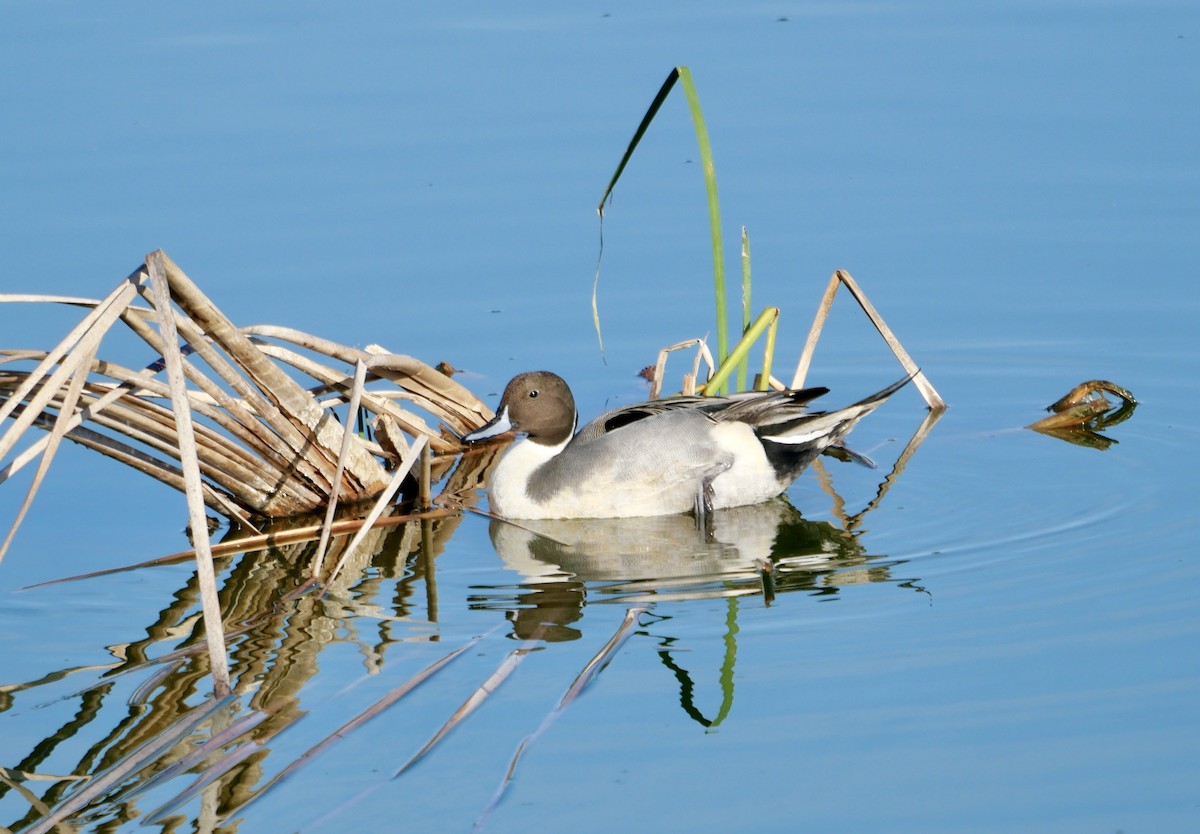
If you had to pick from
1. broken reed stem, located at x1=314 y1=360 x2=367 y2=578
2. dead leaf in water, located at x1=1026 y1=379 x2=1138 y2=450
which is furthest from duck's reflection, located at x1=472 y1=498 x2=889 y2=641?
dead leaf in water, located at x1=1026 y1=379 x2=1138 y2=450

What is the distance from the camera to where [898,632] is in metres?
6.00

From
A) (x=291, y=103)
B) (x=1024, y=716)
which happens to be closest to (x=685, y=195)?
(x=291, y=103)

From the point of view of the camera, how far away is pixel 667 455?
759cm

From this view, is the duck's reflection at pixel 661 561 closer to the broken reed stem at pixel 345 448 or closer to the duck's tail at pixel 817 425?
the duck's tail at pixel 817 425

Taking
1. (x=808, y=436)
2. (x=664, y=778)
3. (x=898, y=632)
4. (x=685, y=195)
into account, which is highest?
(x=685, y=195)

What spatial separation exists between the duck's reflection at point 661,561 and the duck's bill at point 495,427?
42 centimetres

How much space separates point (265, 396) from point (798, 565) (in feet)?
8.06

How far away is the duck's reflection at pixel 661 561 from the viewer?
651 centimetres

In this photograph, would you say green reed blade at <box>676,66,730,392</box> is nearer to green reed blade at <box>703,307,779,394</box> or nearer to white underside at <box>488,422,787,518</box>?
green reed blade at <box>703,307,779,394</box>

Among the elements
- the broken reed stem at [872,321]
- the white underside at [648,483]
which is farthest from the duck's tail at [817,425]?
the broken reed stem at [872,321]

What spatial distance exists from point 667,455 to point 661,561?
0.72m

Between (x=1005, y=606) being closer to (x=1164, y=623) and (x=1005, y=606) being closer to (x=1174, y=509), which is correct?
(x=1164, y=623)

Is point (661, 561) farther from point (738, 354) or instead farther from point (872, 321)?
point (872, 321)

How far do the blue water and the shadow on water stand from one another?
0.03m
